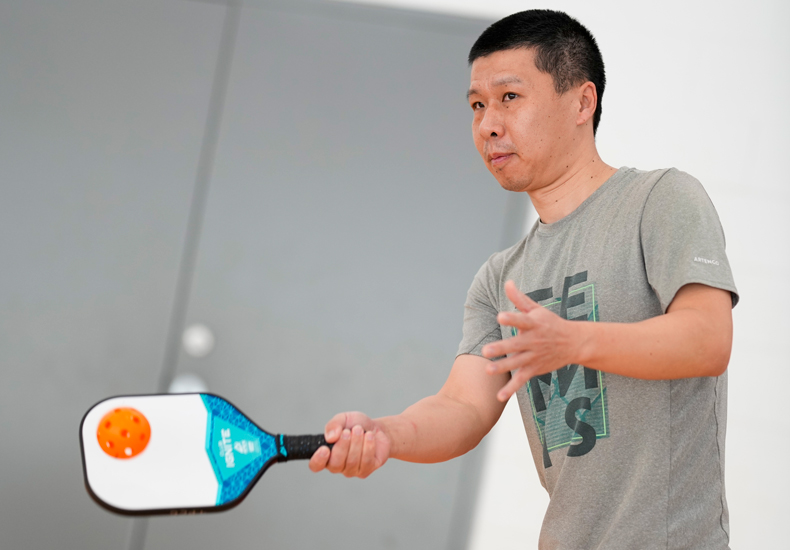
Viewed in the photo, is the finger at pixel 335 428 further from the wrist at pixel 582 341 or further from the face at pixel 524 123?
the face at pixel 524 123

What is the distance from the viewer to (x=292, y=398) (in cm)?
251

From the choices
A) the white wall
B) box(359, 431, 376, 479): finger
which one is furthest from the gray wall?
box(359, 431, 376, 479): finger

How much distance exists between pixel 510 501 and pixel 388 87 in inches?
65.8

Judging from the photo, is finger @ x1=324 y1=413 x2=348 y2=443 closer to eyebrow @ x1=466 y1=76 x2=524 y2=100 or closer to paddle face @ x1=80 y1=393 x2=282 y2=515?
paddle face @ x1=80 y1=393 x2=282 y2=515

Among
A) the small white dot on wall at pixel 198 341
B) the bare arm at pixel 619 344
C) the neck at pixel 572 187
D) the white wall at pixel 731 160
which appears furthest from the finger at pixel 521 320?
the small white dot on wall at pixel 198 341

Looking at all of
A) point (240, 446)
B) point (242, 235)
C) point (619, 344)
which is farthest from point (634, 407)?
point (242, 235)

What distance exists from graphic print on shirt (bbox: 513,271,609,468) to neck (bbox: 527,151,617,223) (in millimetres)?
205

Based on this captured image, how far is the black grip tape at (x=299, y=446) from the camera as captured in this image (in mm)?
1146

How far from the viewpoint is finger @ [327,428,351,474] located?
115cm

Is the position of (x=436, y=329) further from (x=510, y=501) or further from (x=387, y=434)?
(x=387, y=434)

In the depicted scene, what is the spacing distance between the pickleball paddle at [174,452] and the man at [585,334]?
0.12 metres

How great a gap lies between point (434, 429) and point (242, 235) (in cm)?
148

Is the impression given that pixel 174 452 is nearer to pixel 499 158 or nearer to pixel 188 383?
pixel 499 158

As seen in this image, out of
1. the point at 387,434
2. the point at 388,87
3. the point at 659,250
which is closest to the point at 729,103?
the point at 388,87
